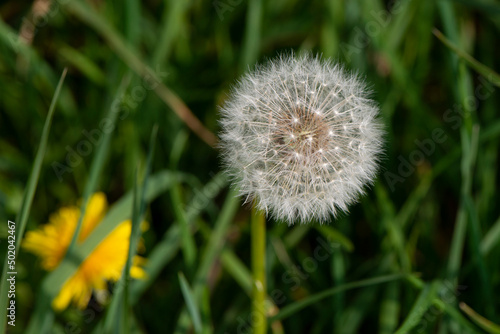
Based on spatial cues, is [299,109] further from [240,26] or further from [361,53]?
[240,26]

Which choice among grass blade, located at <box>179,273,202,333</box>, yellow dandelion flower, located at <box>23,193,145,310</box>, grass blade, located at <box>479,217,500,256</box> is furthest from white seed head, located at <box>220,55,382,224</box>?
grass blade, located at <box>479,217,500,256</box>

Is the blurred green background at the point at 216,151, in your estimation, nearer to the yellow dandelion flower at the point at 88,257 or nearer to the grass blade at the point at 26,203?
the yellow dandelion flower at the point at 88,257

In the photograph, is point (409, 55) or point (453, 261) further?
point (409, 55)

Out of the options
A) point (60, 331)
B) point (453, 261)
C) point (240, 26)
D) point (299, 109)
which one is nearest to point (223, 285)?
point (60, 331)

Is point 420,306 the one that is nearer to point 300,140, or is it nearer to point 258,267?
point 258,267

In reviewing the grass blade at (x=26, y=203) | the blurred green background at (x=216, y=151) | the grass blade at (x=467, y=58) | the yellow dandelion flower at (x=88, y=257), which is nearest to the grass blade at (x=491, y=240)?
the blurred green background at (x=216, y=151)
